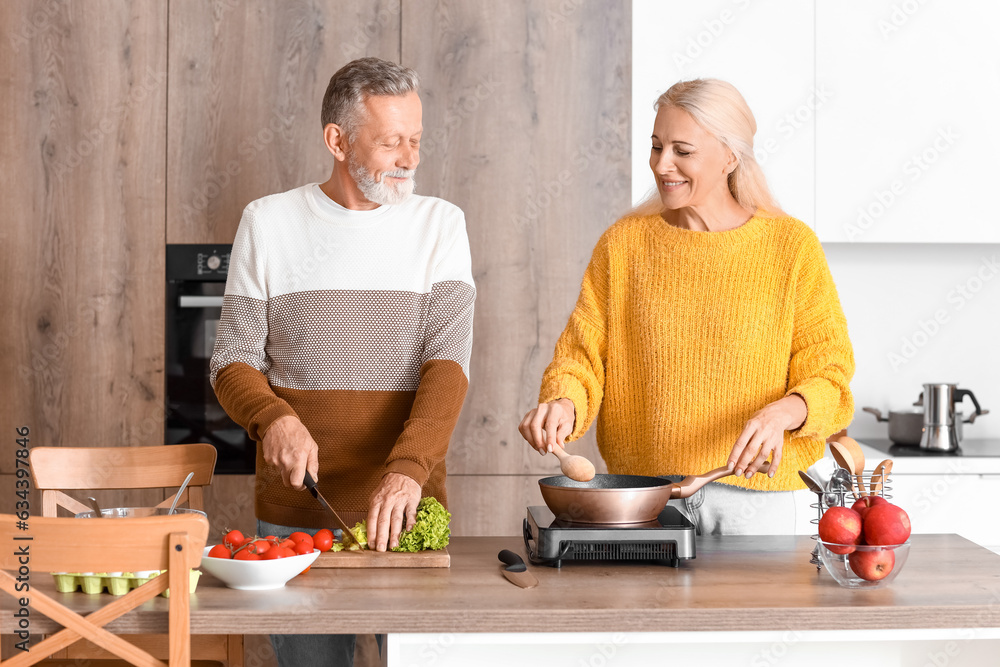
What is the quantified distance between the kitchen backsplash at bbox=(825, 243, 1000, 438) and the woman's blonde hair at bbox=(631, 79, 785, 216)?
171 centimetres

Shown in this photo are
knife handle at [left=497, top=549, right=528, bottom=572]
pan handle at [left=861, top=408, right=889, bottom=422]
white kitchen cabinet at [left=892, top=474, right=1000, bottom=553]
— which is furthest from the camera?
pan handle at [left=861, top=408, right=889, bottom=422]

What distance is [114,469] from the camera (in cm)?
192

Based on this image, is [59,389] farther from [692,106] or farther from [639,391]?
[692,106]

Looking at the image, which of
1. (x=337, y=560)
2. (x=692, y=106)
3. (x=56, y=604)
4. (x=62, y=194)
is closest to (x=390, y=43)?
(x=62, y=194)

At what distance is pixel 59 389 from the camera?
2803mm

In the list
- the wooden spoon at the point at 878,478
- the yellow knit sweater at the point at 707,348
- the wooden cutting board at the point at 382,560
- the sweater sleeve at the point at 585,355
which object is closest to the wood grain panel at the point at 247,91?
the sweater sleeve at the point at 585,355

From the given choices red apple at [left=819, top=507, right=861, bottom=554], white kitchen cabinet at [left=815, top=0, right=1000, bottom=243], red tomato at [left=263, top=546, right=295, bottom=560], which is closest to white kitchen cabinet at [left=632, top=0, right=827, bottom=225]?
white kitchen cabinet at [left=815, top=0, right=1000, bottom=243]

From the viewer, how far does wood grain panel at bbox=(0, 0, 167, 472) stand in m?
2.79

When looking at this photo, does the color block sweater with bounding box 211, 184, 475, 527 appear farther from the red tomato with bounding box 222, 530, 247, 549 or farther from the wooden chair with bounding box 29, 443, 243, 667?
the red tomato with bounding box 222, 530, 247, 549

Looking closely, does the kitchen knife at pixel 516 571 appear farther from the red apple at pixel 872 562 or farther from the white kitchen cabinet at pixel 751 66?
the white kitchen cabinet at pixel 751 66

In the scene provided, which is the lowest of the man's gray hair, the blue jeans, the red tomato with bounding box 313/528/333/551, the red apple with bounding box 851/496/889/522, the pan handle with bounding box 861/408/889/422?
the blue jeans

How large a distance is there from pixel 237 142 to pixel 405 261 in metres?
1.18

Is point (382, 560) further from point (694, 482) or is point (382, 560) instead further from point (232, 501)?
point (232, 501)

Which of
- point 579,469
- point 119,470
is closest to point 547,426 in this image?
point 579,469
